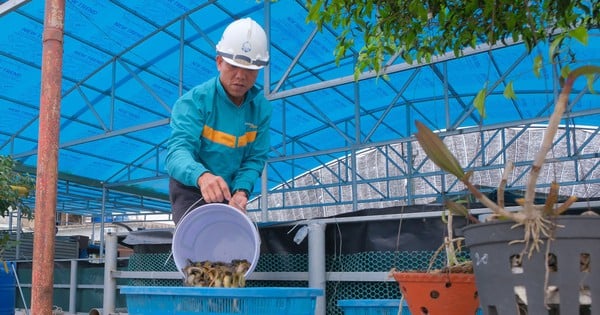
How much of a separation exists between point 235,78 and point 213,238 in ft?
2.09

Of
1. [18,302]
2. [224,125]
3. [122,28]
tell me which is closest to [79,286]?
[18,302]

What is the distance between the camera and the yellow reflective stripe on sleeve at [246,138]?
2.63 metres

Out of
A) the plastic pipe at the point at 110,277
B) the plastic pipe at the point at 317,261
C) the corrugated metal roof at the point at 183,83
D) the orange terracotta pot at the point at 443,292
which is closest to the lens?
the orange terracotta pot at the point at 443,292

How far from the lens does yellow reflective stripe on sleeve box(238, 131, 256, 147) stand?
2.63 metres

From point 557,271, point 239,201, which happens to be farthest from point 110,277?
point 557,271

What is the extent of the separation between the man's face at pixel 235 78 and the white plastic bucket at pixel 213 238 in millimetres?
525

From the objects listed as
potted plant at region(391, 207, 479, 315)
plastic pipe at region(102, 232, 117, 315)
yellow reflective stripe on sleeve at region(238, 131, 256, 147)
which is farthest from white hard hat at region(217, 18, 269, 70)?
plastic pipe at region(102, 232, 117, 315)

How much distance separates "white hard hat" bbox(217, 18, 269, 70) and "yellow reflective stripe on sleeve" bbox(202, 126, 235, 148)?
0.31 metres

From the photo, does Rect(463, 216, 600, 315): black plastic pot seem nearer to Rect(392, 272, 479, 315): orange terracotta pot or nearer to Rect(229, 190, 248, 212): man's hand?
Rect(392, 272, 479, 315): orange terracotta pot

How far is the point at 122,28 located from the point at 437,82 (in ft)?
19.0

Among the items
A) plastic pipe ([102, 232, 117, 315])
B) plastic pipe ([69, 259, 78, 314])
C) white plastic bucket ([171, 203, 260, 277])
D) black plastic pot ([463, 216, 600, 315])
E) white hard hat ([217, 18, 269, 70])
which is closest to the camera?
black plastic pot ([463, 216, 600, 315])

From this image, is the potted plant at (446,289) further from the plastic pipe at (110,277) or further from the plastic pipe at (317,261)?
the plastic pipe at (110,277)

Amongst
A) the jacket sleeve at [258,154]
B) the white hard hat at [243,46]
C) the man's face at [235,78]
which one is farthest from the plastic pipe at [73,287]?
the white hard hat at [243,46]

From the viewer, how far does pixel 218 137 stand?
2.56 metres
